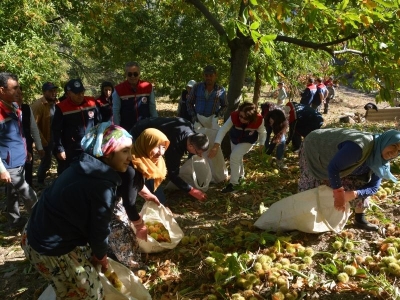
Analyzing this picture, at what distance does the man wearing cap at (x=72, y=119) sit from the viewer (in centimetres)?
416

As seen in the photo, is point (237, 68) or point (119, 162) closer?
point (119, 162)

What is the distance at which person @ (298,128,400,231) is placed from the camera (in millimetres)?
2957

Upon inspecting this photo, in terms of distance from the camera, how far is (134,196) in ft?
10.0

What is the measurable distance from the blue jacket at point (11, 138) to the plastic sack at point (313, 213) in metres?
3.01

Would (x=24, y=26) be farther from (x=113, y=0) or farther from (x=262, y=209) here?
(x=262, y=209)

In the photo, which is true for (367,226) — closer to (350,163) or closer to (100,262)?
(350,163)

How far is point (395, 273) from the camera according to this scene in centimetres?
289

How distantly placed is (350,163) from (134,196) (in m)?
1.95

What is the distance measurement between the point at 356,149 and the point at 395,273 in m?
1.10

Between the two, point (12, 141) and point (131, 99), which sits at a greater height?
point (131, 99)

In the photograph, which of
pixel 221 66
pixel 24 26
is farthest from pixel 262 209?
pixel 221 66

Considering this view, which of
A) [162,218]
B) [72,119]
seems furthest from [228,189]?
[72,119]

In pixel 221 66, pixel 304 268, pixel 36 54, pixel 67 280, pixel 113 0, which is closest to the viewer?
pixel 67 280

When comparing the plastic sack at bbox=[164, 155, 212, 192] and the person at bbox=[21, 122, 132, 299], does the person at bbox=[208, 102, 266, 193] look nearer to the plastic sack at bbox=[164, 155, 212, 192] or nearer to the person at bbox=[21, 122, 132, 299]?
the plastic sack at bbox=[164, 155, 212, 192]
